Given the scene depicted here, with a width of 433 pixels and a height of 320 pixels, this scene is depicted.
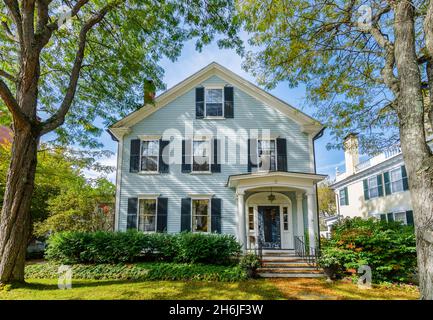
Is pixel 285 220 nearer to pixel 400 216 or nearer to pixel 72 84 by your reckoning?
pixel 400 216

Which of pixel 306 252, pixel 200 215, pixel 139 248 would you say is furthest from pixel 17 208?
pixel 306 252

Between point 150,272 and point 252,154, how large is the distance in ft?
21.3

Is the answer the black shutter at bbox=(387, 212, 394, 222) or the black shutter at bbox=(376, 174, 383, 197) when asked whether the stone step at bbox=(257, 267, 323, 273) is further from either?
the black shutter at bbox=(376, 174, 383, 197)

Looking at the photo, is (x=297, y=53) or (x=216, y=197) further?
(x=216, y=197)

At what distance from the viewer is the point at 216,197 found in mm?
11164

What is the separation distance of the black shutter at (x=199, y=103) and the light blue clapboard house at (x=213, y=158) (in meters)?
0.05

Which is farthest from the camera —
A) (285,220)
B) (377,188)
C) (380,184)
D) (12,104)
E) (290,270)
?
(377,188)

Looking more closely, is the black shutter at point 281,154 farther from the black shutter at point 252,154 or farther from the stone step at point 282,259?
the stone step at point 282,259

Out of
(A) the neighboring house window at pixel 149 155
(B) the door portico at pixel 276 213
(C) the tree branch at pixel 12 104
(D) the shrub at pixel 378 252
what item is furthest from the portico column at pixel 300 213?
(C) the tree branch at pixel 12 104

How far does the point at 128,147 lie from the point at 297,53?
27.4 ft

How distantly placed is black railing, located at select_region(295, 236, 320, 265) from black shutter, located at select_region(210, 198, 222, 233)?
132 inches

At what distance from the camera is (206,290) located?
258 inches
